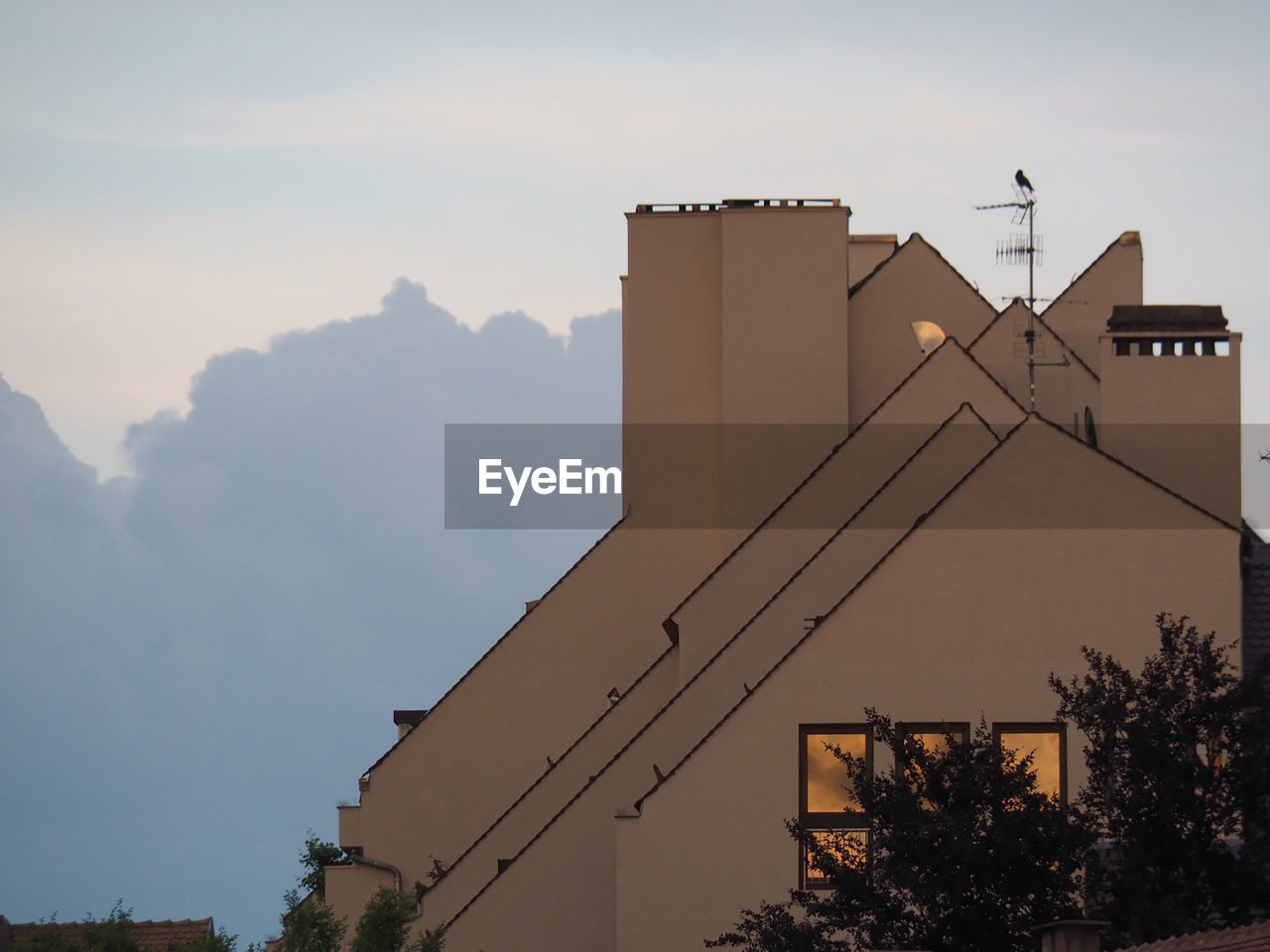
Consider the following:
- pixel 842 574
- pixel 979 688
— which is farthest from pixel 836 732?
pixel 842 574

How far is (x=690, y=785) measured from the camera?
2945cm

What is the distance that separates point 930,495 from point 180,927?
1915 centimetres

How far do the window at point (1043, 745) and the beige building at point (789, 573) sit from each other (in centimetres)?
4

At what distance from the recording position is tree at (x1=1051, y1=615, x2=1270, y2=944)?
73.4ft

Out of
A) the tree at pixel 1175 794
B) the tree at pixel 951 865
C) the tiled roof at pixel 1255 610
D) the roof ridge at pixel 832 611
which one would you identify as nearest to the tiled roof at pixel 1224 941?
the tree at pixel 1175 794

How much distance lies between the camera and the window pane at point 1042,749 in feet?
95.0

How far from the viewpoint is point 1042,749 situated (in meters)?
29.2

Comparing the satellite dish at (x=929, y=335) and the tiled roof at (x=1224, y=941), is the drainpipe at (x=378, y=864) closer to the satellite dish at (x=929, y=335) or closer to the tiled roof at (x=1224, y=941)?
the satellite dish at (x=929, y=335)

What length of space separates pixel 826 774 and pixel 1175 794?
278 inches

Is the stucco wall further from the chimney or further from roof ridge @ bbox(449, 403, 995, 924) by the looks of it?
the chimney

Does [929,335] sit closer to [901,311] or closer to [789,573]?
[901,311]

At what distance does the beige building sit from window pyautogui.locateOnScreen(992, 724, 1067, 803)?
0.04 metres

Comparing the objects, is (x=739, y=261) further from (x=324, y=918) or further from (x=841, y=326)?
(x=324, y=918)

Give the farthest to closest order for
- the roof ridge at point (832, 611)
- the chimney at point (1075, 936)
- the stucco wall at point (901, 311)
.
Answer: the stucco wall at point (901, 311) < the roof ridge at point (832, 611) < the chimney at point (1075, 936)
